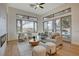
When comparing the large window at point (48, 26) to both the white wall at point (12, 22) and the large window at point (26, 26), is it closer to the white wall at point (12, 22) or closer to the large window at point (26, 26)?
the large window at point (26, 26)

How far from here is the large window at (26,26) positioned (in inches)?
84.8

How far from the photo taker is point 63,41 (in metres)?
2.30

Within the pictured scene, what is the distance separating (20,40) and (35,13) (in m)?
0.76

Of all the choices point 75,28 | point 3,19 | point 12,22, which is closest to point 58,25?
point 75,28

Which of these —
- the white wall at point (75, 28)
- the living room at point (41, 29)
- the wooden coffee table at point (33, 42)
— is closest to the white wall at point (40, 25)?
the living room at point (41, 29)

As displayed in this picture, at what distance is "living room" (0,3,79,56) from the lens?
2.10 metres

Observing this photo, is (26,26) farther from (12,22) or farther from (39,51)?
(39,51)

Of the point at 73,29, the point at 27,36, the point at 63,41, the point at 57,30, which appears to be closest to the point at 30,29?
the point at 27,36

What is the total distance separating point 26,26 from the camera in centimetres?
221

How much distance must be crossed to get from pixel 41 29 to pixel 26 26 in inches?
15.2

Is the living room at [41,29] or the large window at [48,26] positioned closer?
the living room at [41,29]

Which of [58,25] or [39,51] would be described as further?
[58,25]

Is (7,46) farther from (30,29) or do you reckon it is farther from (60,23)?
(60,23)

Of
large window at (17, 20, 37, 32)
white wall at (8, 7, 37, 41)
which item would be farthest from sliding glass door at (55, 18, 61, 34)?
white wall at (8, 7, 37, 41)
